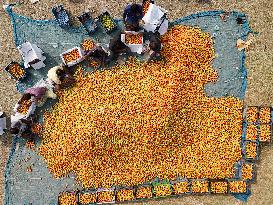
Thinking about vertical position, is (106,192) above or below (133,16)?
below

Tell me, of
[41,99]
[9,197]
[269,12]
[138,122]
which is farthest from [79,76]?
[269,12]

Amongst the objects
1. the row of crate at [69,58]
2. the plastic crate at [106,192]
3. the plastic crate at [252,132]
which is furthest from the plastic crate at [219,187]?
the row of crate at [69,58]

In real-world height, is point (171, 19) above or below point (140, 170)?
above

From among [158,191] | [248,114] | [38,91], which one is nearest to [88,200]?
[158,191]

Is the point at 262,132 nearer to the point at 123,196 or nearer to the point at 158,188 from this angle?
the point at 158,188

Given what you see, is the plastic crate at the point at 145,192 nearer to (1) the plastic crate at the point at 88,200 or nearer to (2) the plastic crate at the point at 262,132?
(1) the plastic crate at the point at 88,200

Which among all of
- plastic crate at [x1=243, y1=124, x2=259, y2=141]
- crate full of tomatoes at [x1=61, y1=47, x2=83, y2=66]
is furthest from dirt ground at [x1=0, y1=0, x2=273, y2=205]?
crate full of tomatoes at [x1=61, y1=47, x2=83, y2=66]

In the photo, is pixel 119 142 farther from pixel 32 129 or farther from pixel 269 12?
pixel 269 12
